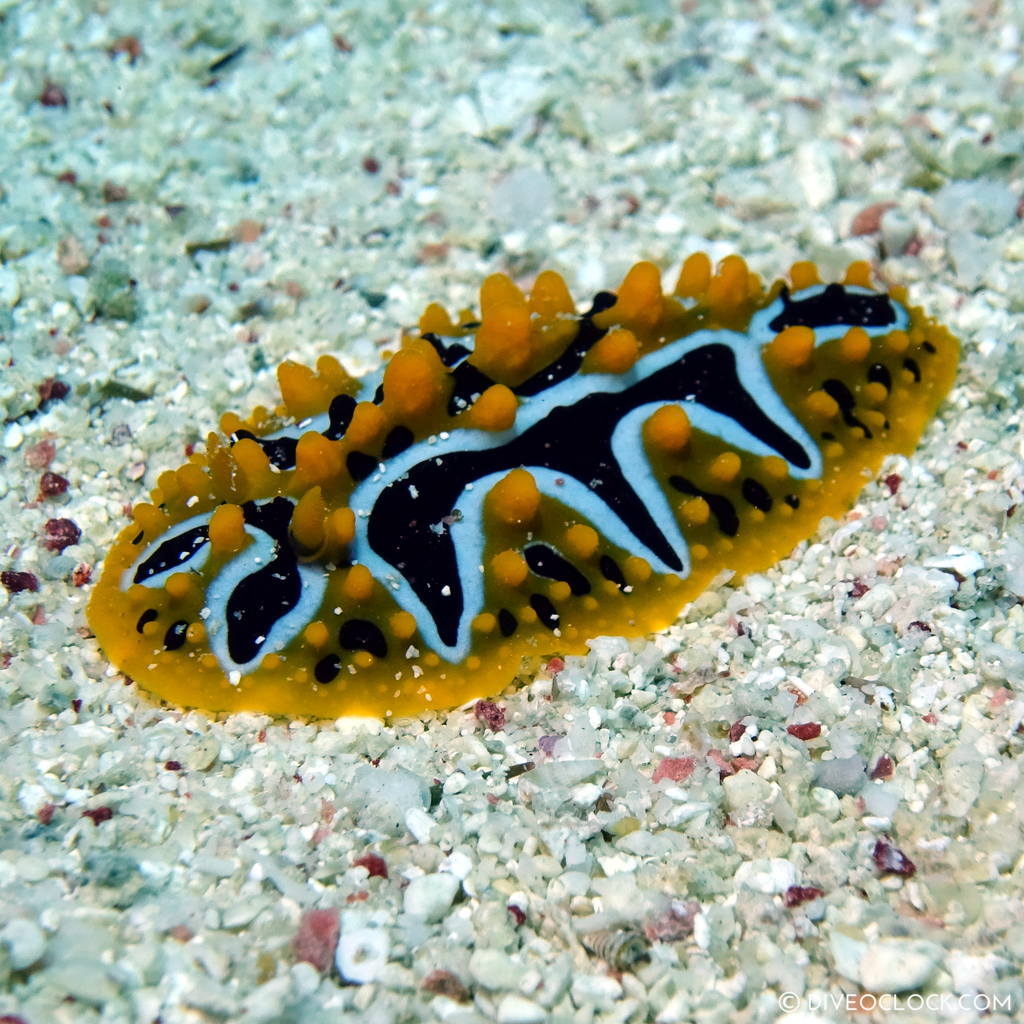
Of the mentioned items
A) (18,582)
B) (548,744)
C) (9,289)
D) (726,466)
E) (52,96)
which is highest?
(52,96)

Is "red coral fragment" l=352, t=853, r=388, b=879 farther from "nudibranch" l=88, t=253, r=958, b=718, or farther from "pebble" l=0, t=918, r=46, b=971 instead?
"pebble" l=0, t=918, r=46, b=971

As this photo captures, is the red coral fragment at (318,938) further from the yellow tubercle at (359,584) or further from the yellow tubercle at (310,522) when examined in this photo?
the yellow tubercle at (310,522)

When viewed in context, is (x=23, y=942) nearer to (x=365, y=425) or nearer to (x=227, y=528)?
(x=227, y=528)

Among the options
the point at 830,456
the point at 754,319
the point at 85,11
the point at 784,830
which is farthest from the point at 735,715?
the point at 85,11

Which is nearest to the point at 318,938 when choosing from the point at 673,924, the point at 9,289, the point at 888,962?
the point at 673,924

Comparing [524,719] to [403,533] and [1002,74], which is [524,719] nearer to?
[403,533]

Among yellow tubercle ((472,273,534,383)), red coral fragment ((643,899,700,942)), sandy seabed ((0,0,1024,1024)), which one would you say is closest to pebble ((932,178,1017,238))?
sandy seabed ((0,0,1024,1024))
